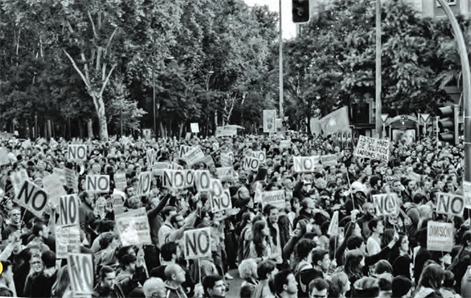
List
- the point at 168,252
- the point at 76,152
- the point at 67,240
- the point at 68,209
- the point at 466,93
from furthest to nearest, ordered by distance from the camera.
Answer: the point at 76,152, the point at 466,93, the point at 68,209, the point at 168,252, the point at 67,240

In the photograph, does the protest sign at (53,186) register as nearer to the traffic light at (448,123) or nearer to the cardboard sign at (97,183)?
the cardboard sign at (97,183)

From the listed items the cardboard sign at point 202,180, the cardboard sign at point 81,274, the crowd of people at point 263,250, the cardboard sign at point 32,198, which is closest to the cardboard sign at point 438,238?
the crowd of people at point 263,250

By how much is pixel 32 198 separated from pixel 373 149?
11029 millimetres

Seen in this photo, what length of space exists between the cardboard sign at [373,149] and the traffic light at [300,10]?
20.2 feet

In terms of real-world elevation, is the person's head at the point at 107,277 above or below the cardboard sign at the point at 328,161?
below

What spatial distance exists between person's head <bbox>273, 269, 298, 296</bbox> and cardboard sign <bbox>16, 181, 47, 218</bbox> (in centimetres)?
385

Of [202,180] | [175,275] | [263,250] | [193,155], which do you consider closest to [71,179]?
[202,180]

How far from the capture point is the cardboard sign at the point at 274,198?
12508mm

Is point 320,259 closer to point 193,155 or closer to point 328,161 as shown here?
point 193,155

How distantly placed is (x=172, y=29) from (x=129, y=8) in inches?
155

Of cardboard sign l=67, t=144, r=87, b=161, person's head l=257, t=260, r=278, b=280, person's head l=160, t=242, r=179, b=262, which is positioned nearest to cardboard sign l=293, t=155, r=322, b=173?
cardboard sign l=67, t=144, r=87, b=161

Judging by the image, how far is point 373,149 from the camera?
19984 millimetres

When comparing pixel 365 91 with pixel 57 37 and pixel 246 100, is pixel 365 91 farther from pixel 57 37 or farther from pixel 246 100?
pixel 246 100

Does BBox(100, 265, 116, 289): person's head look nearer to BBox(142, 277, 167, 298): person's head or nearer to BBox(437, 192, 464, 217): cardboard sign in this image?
BBox(142, 277, 167, 298): person's head
